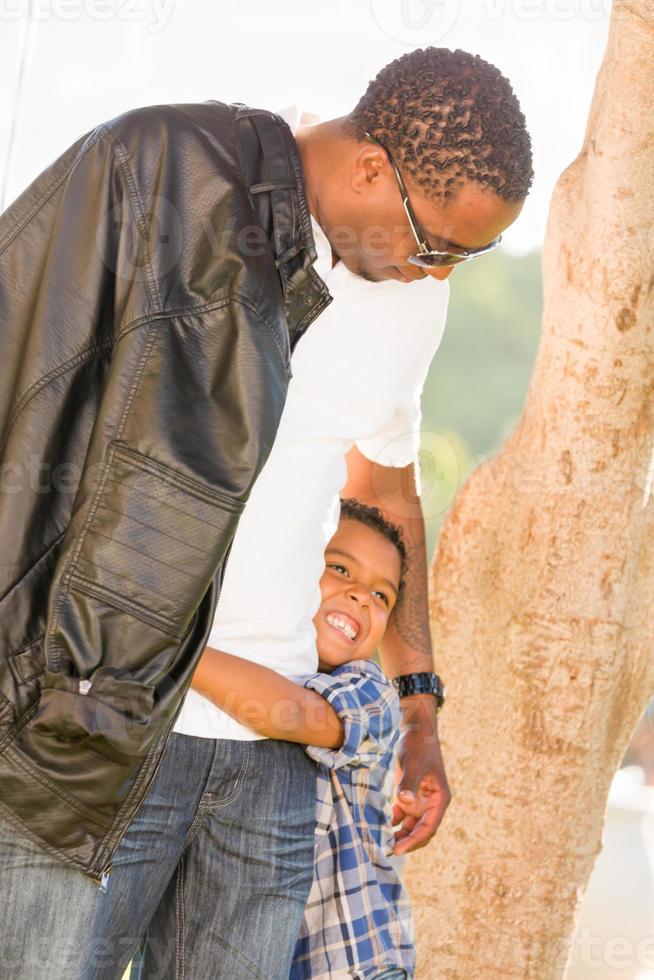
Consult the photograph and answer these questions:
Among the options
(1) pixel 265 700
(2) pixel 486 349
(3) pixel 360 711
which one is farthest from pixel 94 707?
(2) pixel 486 349

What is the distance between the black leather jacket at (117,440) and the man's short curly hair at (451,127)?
29 centimetres

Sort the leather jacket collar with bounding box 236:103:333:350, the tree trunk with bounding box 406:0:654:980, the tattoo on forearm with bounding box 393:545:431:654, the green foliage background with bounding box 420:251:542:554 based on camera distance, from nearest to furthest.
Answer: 1. the leather jacket collar with bounding box 236:103:333:350
2. the tattoo on forearm with bounding box 393:545:431:654
3. the tree trunk with bounding box 406:0:654:980
4. the green foliage background with bounding box 420:251:542:554

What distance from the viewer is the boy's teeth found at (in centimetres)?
239

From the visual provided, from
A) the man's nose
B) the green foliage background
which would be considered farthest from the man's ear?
the green foliage background

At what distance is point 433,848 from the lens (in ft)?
10.8

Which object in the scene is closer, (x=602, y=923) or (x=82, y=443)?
(x=82, y=443)

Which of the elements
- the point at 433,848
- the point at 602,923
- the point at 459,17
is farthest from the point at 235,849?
the point at 602,923

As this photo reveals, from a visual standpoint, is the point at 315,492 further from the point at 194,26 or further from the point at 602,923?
the point at 602,923

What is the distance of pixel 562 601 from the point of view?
3.13 m

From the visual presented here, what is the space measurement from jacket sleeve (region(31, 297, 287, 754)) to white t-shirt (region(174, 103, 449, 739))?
1.09 feet

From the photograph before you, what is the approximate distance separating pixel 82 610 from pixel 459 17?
2449 millimetres

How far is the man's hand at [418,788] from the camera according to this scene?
2279mm

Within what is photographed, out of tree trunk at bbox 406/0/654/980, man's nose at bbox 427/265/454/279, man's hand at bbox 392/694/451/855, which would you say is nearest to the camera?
man's nose at bbox 427/265/454/279

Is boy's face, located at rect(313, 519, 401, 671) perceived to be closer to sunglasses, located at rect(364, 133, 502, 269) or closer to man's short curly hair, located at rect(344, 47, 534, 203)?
sunglasses, located at rect(364, 133, 502, 269)
